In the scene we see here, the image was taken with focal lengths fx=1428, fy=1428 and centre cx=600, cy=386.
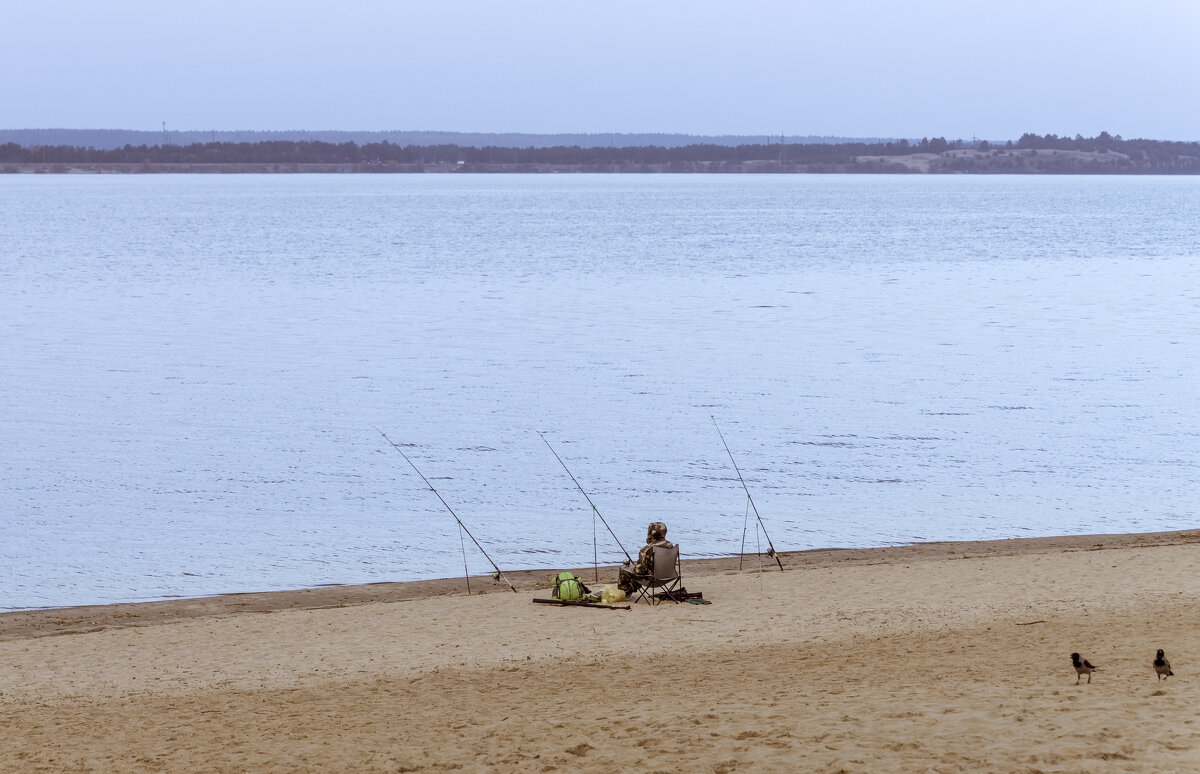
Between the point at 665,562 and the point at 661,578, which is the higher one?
the point at 665,562

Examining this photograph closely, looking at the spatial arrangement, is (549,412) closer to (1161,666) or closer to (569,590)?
(569,590)

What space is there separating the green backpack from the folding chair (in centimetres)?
50

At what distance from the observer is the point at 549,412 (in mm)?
26844

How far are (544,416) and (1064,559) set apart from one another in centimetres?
1306

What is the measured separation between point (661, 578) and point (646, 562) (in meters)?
0.21

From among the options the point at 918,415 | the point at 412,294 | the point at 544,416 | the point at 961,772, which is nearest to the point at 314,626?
the point at 961,772

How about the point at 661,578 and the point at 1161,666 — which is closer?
the point at 1161,666

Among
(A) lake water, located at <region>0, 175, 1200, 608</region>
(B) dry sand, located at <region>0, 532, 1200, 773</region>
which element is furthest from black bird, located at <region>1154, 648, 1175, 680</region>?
(A) lake water, located at <region>0, 175, 1200, 608</region>

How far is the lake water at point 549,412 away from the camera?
1748 cm

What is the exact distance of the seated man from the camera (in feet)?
41.4

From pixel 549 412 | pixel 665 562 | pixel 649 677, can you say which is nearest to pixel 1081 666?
pixel 649 677

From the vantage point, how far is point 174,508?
18.8 metres

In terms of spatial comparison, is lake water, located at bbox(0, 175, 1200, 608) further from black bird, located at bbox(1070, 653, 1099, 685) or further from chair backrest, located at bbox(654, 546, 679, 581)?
black bird, located at bbox(1070, 653, 1099, 685)

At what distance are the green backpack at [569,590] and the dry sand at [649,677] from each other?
0.93ft
